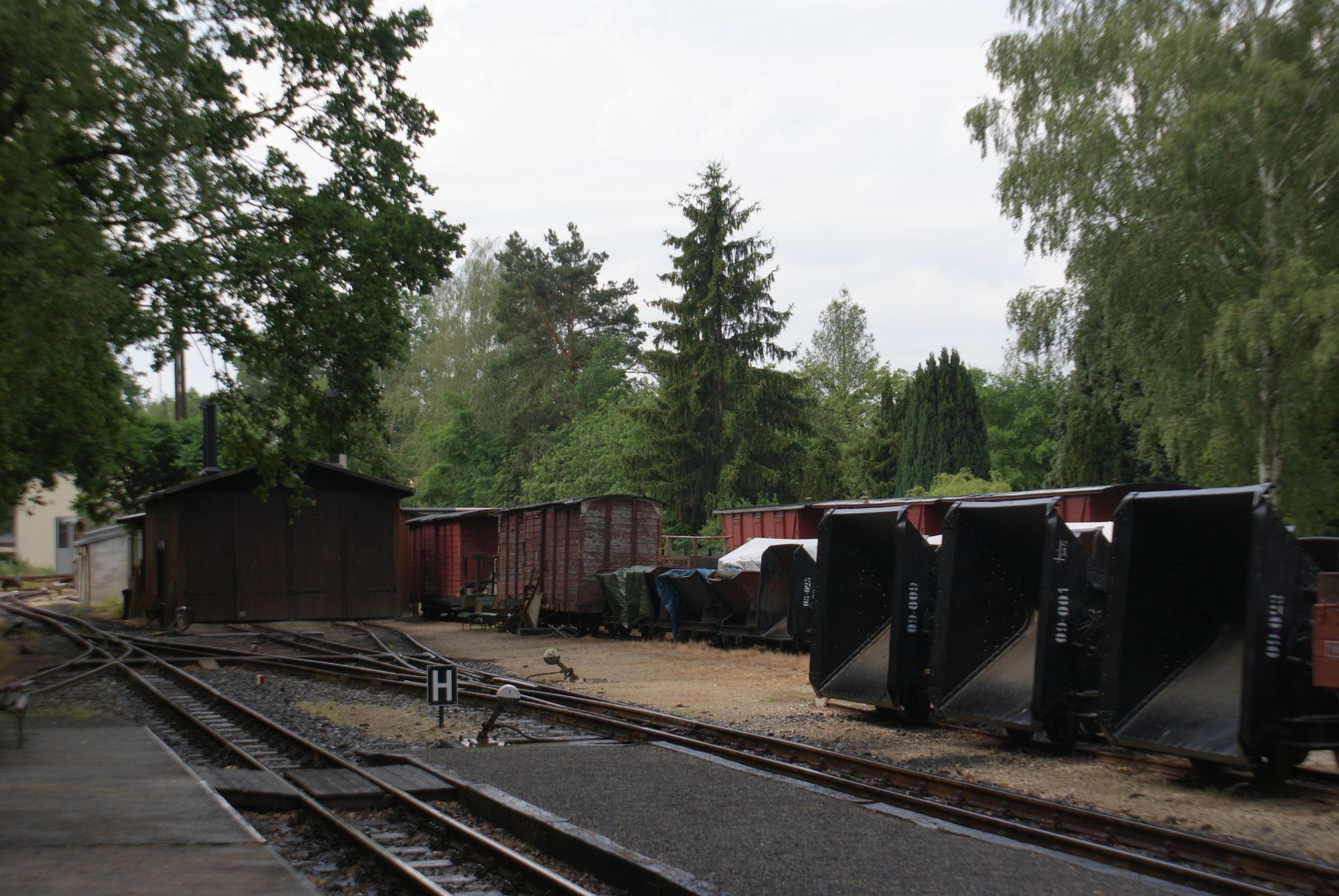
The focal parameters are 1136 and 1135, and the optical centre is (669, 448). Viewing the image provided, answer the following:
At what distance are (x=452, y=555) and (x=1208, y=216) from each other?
22.6m

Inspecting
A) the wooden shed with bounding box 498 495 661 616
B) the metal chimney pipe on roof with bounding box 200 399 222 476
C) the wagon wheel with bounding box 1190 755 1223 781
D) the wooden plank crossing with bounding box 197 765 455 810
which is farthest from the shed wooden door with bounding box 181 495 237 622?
the wagon wheel with bounding box 1190 755 1223 781

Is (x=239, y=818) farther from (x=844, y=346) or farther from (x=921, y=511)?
(x=844, y=346)

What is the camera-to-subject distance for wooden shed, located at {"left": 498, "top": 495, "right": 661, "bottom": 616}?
25875mm

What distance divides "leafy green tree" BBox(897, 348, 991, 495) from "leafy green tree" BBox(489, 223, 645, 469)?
791 inches

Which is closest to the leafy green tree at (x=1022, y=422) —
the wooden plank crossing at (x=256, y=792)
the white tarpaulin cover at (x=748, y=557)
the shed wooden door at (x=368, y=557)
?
the shed wooden door at (x=368, y=557)

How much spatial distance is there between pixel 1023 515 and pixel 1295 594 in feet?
9.25

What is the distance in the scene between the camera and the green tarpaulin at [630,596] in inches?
973

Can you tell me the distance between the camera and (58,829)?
697 centimetres

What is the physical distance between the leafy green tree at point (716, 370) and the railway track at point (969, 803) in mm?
31363

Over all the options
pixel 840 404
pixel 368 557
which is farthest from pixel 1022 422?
pixel 368 557

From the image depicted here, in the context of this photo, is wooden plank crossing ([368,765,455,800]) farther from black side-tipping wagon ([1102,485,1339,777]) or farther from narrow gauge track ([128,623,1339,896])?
black side-tipping wagon ([1102,485,1339,777])

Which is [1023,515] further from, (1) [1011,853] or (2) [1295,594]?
(1) [1011,853]

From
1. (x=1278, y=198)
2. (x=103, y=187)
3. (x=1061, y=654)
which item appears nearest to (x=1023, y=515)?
(x=1061, y=654)

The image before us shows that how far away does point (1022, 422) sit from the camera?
66875mm
